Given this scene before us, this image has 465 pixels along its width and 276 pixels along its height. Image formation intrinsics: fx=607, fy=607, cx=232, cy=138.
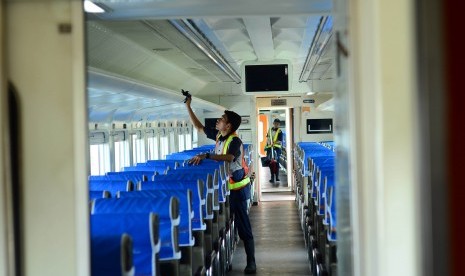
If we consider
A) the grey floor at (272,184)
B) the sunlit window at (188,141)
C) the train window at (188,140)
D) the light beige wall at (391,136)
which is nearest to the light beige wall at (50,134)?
the light beige wall at (391,136)

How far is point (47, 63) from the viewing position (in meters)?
2.17

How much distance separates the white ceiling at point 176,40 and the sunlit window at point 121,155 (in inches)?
30.1

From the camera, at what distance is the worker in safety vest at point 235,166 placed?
779 centimetres

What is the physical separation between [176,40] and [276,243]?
4745mm

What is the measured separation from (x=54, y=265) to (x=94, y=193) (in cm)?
331

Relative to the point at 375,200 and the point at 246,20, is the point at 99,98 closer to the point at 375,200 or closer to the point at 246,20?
the point at 246,20

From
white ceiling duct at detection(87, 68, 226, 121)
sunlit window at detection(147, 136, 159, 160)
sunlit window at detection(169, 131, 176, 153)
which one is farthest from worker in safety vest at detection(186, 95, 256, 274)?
sunlit window at detection(169, 131, 176, 153)

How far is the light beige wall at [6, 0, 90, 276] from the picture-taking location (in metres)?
2.12

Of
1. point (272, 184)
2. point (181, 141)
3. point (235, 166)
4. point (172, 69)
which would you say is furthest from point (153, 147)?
point (272, 184)

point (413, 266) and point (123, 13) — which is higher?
point (123, 13)

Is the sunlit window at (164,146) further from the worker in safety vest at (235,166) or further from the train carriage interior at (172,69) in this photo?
the worker in safety vest at (235,166)

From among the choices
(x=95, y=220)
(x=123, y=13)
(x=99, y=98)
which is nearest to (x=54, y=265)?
(x=123, y=13)

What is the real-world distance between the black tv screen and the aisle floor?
8.41 feet

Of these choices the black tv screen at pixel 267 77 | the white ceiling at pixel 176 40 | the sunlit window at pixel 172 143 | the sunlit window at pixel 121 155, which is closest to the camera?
the white ceiling at pixel 176 40
